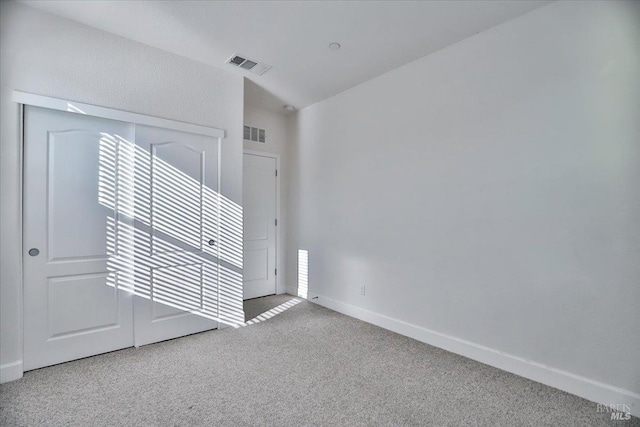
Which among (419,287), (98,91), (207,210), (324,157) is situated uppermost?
(98,91)

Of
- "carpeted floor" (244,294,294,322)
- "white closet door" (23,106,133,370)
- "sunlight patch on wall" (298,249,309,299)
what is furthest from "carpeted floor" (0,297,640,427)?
"sunlight patch on wall" (298,249,309,299)

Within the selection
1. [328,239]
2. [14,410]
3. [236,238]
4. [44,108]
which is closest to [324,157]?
[328,239]

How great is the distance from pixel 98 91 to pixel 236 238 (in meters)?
1.89

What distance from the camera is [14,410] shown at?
1941 mm

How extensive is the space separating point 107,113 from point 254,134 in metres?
2.08

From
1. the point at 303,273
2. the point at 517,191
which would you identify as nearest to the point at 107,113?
the point at 303,273

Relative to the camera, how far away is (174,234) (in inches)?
122

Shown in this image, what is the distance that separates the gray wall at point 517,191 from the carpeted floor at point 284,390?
0.43 metres

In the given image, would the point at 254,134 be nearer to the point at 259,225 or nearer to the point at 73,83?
the point at 259,225

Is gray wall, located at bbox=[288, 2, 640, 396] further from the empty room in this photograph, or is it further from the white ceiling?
the white ceiling

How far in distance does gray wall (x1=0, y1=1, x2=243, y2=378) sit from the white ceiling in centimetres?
12

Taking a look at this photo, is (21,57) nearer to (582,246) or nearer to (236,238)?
(236,238)

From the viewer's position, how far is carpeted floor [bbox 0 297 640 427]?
190cm

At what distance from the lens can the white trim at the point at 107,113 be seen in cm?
237
